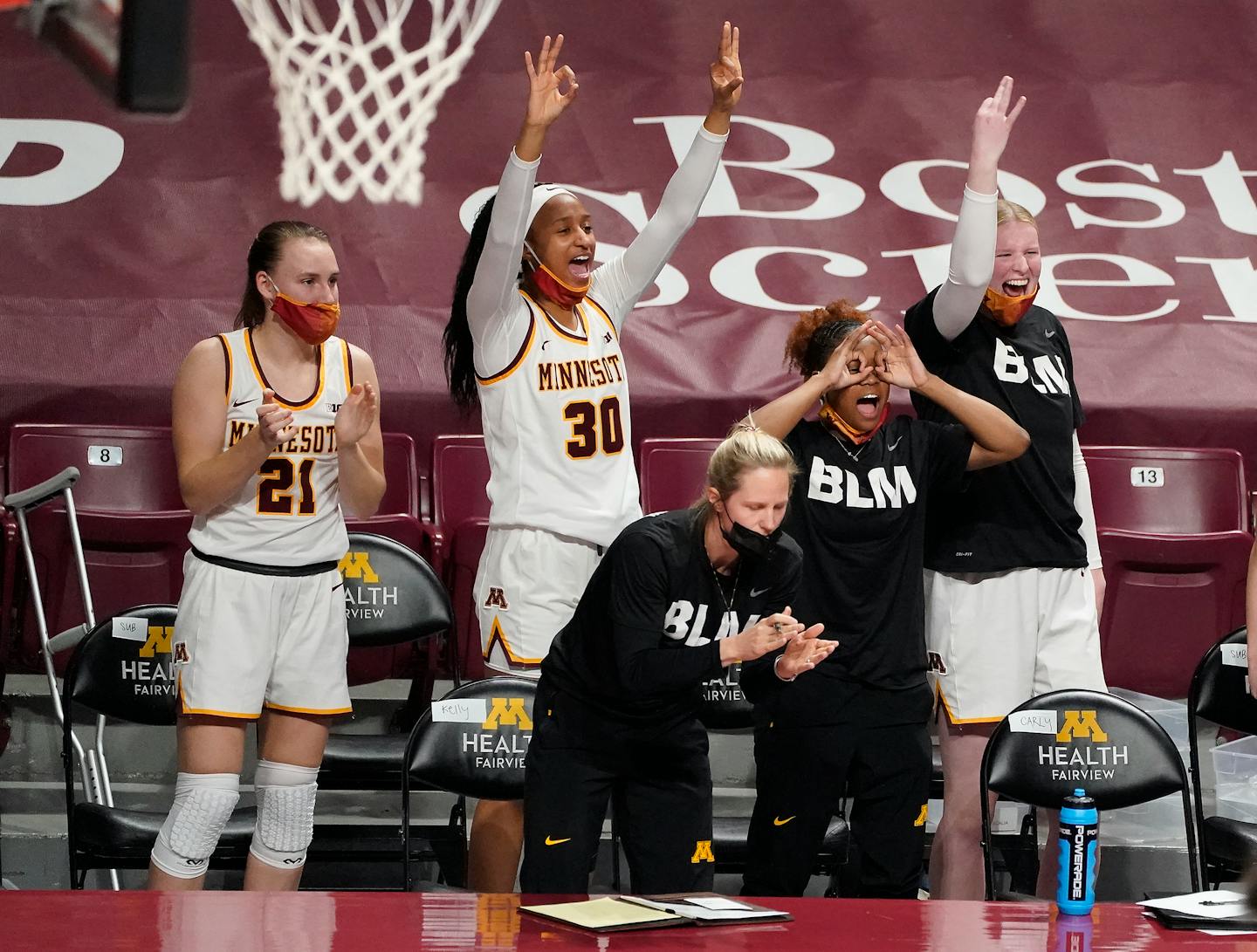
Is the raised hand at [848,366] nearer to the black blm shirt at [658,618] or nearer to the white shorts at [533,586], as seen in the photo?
the black blm shirt at [658,618]

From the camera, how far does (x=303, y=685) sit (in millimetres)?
4316

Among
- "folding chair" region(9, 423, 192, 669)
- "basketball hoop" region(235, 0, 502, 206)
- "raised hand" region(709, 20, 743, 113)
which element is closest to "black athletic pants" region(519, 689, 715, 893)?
"raised hand" region(709, 20, 743, 113)

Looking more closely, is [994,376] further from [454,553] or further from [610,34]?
[610,34]

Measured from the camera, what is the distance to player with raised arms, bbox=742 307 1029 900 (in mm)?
4148

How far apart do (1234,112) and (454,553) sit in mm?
4057

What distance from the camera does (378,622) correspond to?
5.08m

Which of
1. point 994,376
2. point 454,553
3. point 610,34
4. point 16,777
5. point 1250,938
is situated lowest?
point 1250,938

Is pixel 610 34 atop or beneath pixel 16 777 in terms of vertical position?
atop

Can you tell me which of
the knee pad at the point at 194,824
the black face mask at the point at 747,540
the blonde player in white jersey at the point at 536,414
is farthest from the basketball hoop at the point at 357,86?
the black face mask at the point at 747,540

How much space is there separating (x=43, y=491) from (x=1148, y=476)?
12.7ft

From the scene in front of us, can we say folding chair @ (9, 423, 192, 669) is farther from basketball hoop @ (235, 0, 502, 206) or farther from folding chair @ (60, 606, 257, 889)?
basketball hoop @ (235, 0, 502, 206)

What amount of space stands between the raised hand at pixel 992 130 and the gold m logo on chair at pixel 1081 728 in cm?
146

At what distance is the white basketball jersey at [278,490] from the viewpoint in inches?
169

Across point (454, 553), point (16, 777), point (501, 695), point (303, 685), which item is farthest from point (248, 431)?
point (16, 777)
